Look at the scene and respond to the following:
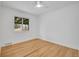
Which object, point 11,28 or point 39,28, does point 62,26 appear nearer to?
point 39,28

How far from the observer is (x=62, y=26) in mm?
1209

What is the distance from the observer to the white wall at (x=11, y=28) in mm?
1128

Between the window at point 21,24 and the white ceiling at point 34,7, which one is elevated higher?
the white ceiling at point 34,7

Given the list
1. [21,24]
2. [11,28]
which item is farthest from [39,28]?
[11,28]

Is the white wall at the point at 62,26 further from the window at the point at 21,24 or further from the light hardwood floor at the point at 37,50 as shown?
the window at the point at 21,24

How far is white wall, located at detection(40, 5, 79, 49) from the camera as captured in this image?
1.17 m

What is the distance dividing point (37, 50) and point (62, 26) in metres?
0.50

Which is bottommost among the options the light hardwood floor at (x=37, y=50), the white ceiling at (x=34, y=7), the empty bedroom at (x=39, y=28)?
the light hardwood floor at (x=37, y=50)

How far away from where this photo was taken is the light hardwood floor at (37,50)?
1.18 m

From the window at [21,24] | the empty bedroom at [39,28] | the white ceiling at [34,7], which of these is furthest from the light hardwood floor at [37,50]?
the white ceiling at [34,7]

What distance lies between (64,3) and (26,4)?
1.74ft

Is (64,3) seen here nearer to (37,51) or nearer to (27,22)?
(27,22)

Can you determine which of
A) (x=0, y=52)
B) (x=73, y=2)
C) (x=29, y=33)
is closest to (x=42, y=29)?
(x=29, y=33)

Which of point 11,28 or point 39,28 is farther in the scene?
point 39,28
